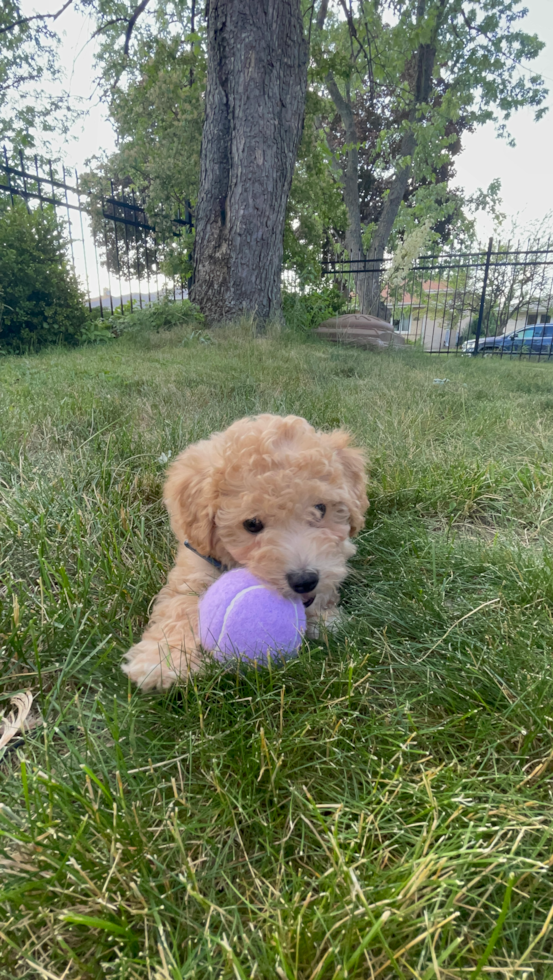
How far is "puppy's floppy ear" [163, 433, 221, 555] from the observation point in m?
2.04

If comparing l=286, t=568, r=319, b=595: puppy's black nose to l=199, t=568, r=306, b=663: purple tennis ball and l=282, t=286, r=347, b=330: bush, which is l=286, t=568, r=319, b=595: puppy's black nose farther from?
l=282, t=286, r=347, b=330: bush

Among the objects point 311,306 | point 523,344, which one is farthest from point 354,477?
point 523,344

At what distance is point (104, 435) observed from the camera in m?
3.52

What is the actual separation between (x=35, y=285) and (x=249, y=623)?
8913 millimetres

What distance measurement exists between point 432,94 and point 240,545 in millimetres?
19639

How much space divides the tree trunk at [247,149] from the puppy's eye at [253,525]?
7.31 meters

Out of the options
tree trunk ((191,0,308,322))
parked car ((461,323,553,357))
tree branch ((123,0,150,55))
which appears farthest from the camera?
parked car ((461,323,553,357))

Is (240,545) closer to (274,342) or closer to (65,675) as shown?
(65,675)

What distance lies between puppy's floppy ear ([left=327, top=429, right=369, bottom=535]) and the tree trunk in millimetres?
6819

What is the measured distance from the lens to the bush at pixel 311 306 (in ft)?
35.6

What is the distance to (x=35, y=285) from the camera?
28.5ft

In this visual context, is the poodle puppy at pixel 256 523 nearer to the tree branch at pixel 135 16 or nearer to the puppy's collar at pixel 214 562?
the puppy's collar at pixel 214 562

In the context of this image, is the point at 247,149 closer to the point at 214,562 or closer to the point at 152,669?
the point at 214,562

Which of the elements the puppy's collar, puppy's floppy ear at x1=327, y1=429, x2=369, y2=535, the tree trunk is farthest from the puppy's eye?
the tree trunk
